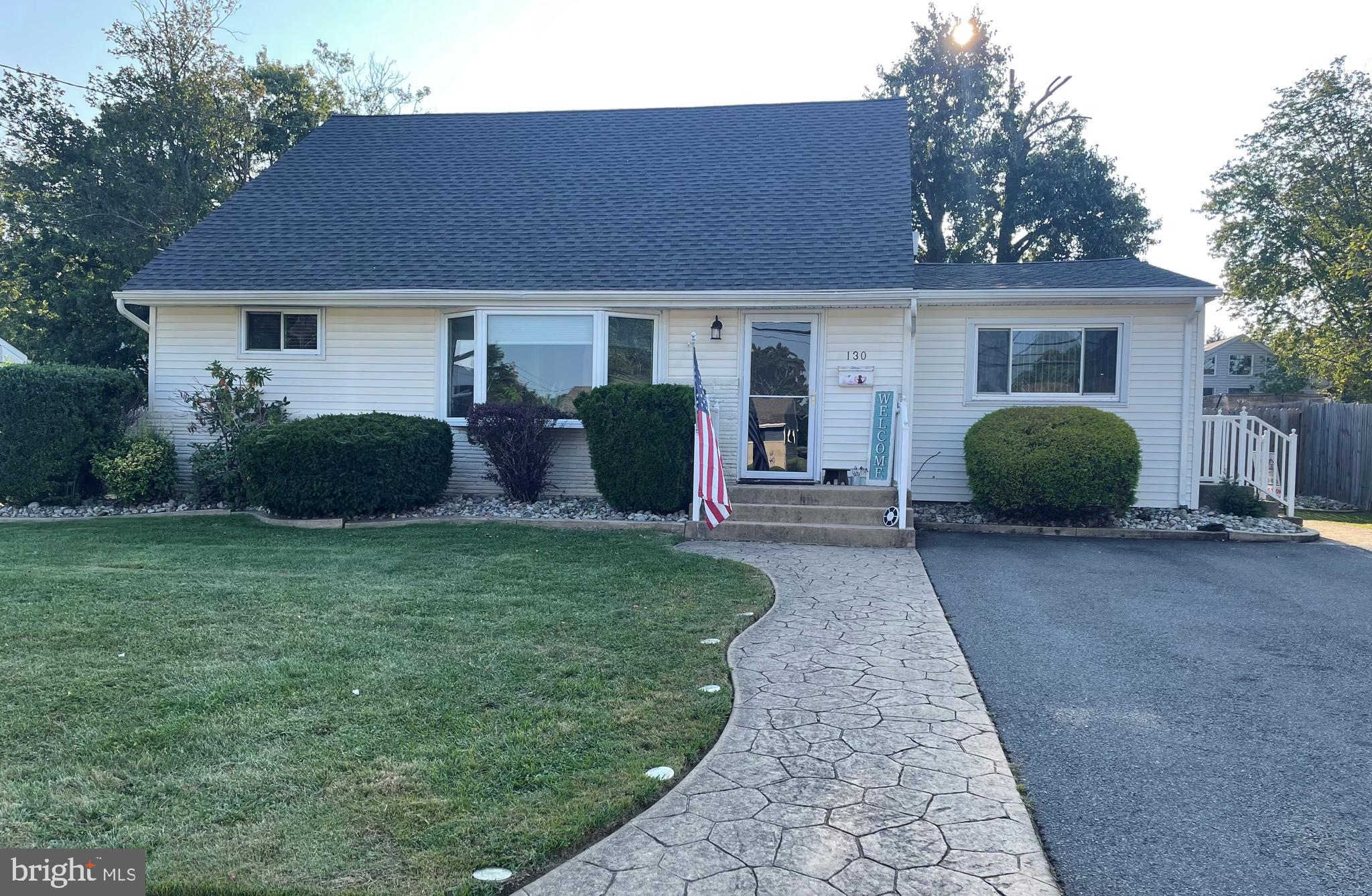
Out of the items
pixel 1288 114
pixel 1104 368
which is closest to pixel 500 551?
pixel 1104 368

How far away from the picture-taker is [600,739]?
3.49 meters

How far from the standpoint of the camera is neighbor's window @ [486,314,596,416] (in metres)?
11.2

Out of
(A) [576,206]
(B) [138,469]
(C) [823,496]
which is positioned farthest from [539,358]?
(B) [138,469]

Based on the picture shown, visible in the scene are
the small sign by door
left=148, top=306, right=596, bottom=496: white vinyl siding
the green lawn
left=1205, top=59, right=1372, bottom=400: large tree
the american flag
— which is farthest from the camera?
left=1205, top=59, right=1372, bottom=400: large tree

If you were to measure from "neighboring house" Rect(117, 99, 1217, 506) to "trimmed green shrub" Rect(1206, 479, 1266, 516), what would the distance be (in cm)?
45

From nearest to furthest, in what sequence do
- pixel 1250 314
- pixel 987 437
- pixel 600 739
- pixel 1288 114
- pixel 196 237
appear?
pixel 600 739 → pixel 987 437 → pixel 196 237 → pixel 1288 114 → pixel 1250 314

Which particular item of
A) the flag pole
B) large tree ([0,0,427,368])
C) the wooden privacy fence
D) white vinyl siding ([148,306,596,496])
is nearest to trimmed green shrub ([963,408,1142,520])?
the flag pole

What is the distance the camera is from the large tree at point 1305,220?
2602 cm

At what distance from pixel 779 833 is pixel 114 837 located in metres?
2.07

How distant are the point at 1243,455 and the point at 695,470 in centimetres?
761

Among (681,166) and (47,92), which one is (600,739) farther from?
(47,92)

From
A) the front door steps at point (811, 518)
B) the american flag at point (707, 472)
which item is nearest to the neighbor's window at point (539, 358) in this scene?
the american flag at point (707, 472)

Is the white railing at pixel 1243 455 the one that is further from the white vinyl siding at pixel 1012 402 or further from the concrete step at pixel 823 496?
the concrete step at pixel 823 496

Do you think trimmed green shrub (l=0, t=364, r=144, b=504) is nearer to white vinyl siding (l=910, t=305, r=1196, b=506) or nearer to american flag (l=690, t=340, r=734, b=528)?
american flag (l=690, t=340, r=734, b=528)
